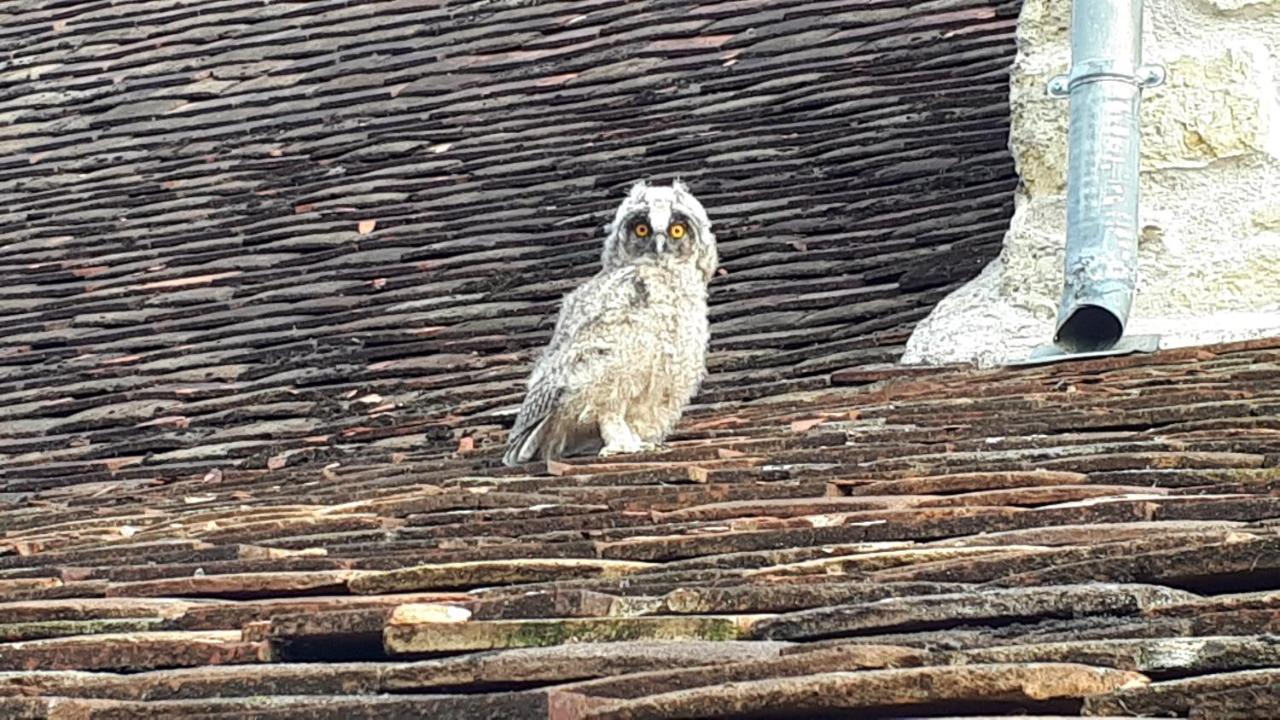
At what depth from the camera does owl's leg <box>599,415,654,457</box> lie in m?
5.94

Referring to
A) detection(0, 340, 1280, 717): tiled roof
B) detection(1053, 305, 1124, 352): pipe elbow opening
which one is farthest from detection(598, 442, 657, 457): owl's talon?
detection(1053, 305, 1124, 352): pipe elbow opening

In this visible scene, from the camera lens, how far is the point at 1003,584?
320 centimetres

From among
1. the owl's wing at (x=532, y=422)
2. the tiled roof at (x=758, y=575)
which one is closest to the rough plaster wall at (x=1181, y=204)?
the tiled roof at (x=758, y=575)

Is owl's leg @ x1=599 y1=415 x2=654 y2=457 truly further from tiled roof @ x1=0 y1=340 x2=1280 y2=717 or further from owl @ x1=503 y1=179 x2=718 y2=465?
tiled roof @ x1=0 y1=340 x2=1280 y2=717

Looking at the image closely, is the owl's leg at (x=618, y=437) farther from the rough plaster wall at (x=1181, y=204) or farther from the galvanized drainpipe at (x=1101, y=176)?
the galvanized drainpipe at (x=1101, y=176)

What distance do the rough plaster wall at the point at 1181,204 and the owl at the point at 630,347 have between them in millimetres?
665

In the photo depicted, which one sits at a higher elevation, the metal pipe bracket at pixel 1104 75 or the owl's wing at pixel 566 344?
the metal pipe bracket at pixel 1104 75

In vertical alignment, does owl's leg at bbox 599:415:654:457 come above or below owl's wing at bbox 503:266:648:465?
below

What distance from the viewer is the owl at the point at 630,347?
6.13 metres

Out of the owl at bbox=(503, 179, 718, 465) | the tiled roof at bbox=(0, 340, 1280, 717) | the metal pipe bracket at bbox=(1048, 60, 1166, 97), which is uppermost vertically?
the metal pipe bracket at bbox=(1048, 60, 1166, 97)

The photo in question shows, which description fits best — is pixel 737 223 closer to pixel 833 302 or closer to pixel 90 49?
pixel 833 302

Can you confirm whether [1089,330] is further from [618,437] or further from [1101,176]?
[618,437]

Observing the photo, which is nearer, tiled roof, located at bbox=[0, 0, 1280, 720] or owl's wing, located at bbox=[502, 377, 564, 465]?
tiled roof, located at bbox=[0, 0, 1280, 720]

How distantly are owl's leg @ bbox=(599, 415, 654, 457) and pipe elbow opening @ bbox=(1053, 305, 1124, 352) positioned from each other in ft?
3.59
